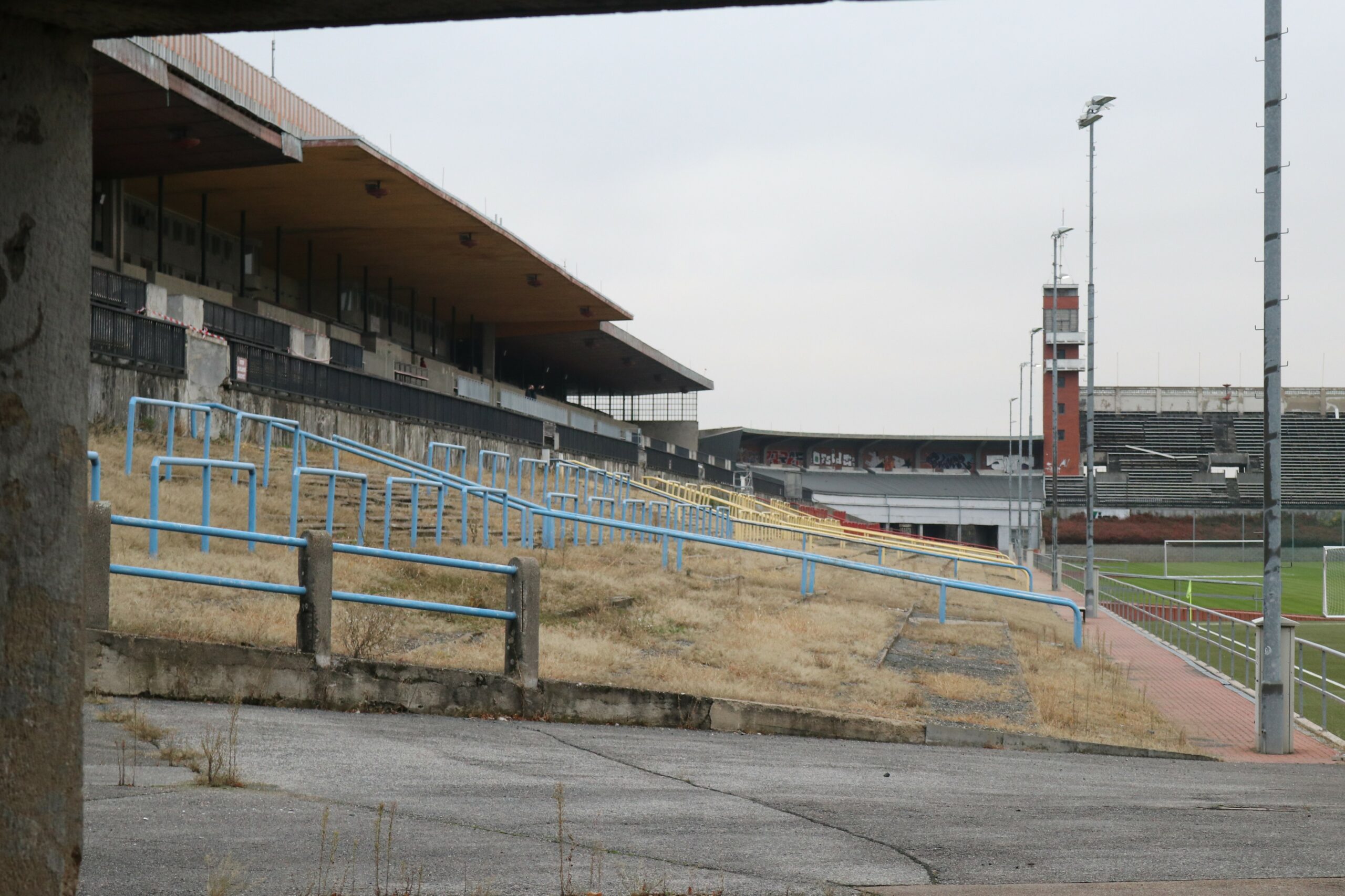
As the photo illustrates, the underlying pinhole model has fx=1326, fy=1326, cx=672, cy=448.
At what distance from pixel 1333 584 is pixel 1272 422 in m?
41.8

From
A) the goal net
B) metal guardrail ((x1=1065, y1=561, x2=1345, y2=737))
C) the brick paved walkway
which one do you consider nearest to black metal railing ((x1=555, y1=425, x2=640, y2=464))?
metal guardrail ((x1=1065, y1=561, x2=1345, y2=737))

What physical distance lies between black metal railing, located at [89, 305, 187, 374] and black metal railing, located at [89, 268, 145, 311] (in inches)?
30.7

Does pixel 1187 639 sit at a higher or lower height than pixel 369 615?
lower

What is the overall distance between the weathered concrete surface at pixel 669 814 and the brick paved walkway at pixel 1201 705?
4054mm

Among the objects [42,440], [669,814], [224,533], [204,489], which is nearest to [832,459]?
[204,489]

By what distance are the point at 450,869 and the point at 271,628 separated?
18.9 feet

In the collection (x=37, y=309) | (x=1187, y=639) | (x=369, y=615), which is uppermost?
(x=37, y=309)

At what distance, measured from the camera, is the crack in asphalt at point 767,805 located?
6555mm

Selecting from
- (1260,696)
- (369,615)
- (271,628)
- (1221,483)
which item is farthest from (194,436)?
(1221,483)

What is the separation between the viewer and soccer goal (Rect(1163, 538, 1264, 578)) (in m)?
60.9

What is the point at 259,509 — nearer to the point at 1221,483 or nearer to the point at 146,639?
the point at 146,639

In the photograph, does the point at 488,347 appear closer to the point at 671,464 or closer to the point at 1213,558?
the point at 671,464

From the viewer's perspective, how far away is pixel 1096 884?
20.4 ft

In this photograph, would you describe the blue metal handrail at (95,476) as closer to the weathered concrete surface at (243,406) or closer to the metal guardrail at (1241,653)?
the weathered concrete surface at (243,406)
